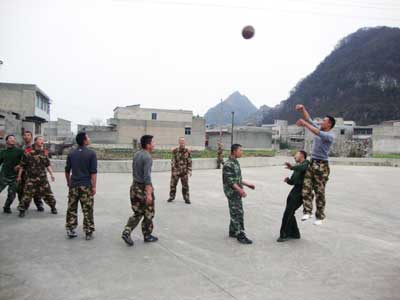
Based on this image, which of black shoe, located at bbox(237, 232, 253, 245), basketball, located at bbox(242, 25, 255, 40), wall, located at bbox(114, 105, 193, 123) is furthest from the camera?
wall, located at bbox(114, 105, 193, 123)

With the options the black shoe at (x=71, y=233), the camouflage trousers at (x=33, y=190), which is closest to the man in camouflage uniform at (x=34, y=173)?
the camouflage trousers at (x=33, y=190)

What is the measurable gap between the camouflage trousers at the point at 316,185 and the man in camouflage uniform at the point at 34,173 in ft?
18.1

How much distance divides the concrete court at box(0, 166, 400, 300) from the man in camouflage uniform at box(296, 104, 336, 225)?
73 cm

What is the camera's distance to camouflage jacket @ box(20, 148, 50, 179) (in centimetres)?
737

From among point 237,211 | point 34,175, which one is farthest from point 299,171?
point 34,175

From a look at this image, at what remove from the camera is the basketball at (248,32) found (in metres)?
8.68

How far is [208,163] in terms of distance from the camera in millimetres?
21031

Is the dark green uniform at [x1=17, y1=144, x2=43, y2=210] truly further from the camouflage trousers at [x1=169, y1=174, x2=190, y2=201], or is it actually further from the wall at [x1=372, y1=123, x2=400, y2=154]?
the wall at [x1=372, y1=123, x2=400, y2=154]

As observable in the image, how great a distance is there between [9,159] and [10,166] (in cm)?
16

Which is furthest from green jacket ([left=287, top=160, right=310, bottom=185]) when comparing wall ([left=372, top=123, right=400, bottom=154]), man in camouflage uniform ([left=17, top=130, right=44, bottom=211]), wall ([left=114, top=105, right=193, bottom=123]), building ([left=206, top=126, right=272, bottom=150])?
Result: wall ([left=372, top=123, right=400, bottom=154])

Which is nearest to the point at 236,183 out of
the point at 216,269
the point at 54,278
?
the point at 216,269

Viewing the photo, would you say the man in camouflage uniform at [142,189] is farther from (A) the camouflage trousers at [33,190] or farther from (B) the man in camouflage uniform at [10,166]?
(B) the man in camouflage uniform at [10,166]

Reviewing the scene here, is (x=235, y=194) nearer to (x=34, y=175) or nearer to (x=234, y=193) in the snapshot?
(x=234, y=193)

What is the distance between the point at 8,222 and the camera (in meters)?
6.84
